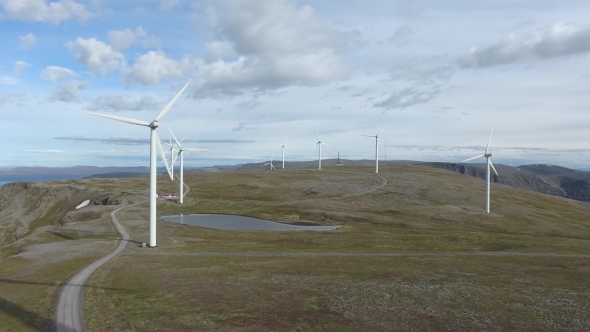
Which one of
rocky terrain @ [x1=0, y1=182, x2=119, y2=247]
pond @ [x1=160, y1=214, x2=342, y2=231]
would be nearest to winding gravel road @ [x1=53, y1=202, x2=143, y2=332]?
pond @ [x1=160, y1=214, x2=342, y2=231]

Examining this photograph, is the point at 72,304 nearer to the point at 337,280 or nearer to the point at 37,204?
the point at 337,280

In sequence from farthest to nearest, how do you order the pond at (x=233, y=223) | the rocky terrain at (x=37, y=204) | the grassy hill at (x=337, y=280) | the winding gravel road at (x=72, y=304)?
the rocky terrain at (x=37, y=204) → the pond at (x=233, y=223) → the grassy hill at (x=337, y=280) → the winding gravel road at (x=72, y=304)

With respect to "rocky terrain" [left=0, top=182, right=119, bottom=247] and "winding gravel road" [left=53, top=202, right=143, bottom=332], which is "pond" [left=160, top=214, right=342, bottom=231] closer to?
"rocky terrain" [left=0, top=182, right=119, bottom=247]

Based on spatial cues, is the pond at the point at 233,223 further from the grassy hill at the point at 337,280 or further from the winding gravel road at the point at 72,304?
the winding gravel road at the point at 72,304

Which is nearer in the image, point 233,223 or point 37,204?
point 233,223

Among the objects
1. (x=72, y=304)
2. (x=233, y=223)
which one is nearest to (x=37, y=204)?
(x=233, y=223)

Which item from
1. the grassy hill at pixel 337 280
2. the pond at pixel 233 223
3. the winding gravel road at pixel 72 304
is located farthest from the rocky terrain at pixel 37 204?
the winding gravel road at pixel 72 304

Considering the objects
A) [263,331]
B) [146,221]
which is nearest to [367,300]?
[263,331]

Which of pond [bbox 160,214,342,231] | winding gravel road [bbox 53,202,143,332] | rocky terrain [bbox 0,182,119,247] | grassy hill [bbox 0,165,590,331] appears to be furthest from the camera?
rocky terrain [bbox 0,182,119,247]
